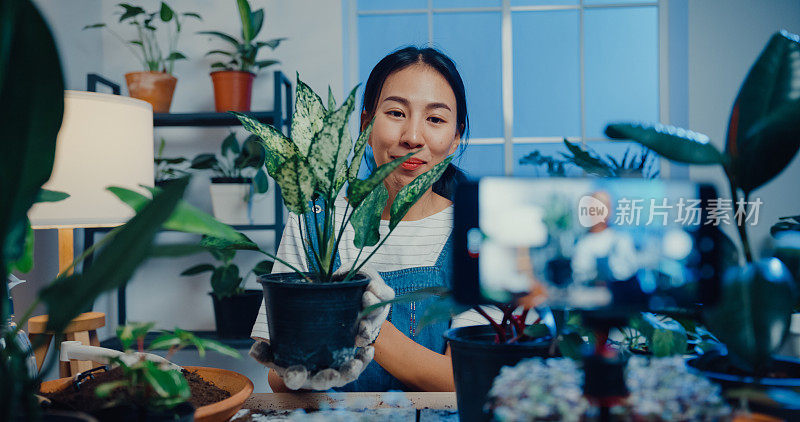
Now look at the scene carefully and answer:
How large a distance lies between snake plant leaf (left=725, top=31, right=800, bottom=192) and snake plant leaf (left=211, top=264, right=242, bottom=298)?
6.60 ft

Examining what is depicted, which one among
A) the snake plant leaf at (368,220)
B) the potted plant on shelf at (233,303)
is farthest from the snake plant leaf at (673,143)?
the potted plant on shelf at (233,303)

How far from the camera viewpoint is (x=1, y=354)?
1.12ft

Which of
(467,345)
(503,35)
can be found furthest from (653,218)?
(503,35)

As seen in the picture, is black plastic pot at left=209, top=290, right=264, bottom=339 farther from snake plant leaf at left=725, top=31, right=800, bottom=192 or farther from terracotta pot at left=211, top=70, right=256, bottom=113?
snake plant leaf at left=725, top=31, right=800, bottom=192

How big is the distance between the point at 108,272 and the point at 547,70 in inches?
109

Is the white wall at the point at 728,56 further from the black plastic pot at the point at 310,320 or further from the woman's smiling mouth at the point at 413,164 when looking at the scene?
the black plastic pot at the point at 310,320

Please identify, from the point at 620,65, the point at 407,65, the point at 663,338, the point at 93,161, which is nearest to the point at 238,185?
the point at 93,161

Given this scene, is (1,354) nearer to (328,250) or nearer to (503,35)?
(328,250)

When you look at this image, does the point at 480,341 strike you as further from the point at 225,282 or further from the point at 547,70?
the point at 547,70

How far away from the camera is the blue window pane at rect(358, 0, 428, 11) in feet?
Answer: 8.93

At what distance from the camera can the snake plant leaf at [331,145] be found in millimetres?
543

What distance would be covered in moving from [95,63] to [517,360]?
9.02 ft

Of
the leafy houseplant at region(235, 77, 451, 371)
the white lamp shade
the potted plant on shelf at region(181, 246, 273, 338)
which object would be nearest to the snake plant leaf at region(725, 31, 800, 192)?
the leafy houseplant at region(235, 77, 451, 371)

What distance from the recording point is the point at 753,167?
1.39 ft
